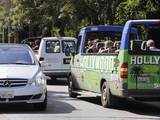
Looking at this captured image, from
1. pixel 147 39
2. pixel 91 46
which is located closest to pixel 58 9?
pixel 91 46

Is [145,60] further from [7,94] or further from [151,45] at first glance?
[7,94]

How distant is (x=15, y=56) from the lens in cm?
1599

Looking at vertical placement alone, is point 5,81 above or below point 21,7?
below

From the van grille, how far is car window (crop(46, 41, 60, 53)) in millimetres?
9587

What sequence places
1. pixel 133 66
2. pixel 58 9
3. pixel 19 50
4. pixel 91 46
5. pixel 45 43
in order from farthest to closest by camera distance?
pixel 58 9, pixel 45 43, pixel 91 46, pixel 19 50, pixel 133 66

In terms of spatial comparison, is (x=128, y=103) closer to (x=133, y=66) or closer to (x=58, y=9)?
(x=133, y=66)

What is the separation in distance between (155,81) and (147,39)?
1.36m

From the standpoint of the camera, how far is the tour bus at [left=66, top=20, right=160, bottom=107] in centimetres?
1432

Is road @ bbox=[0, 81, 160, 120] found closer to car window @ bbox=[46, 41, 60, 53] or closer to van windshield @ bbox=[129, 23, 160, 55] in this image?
van windshield @ bbox=[129, 23, 160, 55]

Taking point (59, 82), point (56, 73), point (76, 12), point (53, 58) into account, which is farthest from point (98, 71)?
point (76, 12)

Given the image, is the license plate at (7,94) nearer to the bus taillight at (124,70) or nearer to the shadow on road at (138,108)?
the bus taillight at (124,70)

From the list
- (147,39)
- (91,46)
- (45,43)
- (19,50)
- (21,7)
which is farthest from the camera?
(21,7)

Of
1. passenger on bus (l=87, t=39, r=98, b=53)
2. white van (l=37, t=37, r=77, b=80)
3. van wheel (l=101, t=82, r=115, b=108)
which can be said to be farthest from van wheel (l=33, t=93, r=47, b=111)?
white van (l=37, t=37, r=77, b=80)

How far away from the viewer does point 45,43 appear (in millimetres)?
24078
